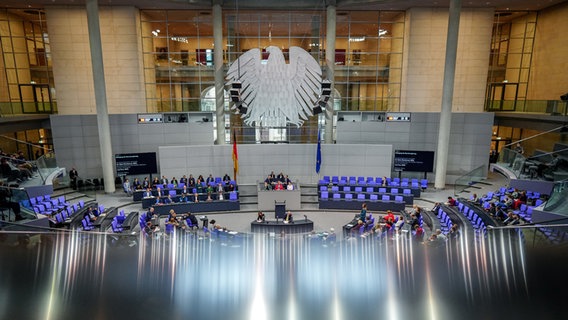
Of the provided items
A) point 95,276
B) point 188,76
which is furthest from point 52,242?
point 188,76

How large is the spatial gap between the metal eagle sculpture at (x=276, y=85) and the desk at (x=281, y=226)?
5484mm

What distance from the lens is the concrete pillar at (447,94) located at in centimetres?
1698

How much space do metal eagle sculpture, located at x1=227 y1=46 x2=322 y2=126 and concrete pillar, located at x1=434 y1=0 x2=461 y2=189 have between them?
690 centimetres

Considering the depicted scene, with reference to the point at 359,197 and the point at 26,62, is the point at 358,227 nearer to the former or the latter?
the point at 359,197

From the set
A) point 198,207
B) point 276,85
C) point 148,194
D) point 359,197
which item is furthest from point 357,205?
point 148,194

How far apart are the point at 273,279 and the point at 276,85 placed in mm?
11707

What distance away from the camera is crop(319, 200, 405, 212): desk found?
1597cm

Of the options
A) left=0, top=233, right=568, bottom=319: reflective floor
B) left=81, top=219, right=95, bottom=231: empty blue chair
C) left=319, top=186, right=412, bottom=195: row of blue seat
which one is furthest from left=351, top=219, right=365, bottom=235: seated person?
left=81, top=219, right=95, bottom=231: empty blue chair

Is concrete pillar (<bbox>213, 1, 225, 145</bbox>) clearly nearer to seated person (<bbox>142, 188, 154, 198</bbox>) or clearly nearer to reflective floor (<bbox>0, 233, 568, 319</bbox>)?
seated person (<bbox>142, 188, 154, 198</bbox>)

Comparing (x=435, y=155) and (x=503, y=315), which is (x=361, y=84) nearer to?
(x=435, y=155)

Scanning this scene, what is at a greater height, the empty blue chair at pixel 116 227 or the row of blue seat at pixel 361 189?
the row of blue seat at pixel 361 189

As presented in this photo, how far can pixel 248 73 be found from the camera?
15.9 m

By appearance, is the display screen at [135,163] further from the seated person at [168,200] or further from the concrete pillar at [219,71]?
the concrete pillar at [219,71]

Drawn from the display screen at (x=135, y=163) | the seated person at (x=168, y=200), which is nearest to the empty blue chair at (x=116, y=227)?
the seated person at (x=168, y=200)
